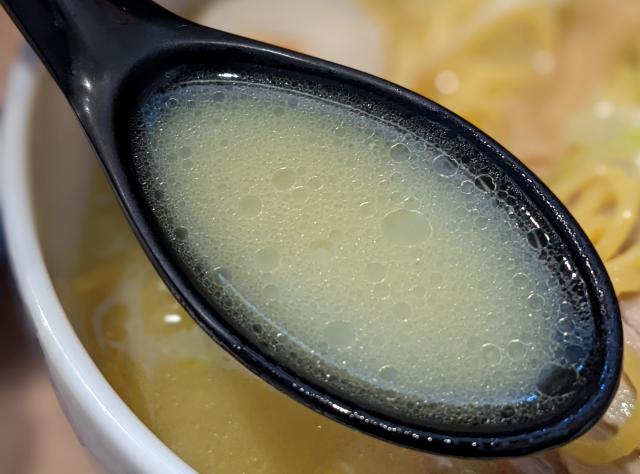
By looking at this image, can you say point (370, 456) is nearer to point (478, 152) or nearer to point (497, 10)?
point (478, 152)

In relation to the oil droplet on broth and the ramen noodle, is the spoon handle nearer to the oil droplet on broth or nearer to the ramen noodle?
the oil droplet on broth

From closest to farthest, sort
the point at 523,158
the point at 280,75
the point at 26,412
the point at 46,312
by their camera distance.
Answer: the point at 46,312 < the point at 280,75 < the point at 26,412 < the point at 523,158

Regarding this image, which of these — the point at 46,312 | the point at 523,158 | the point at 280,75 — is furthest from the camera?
the point at 523,158

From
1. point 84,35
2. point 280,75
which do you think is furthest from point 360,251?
point 84,35

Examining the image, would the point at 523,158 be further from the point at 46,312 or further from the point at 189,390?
the point at 46,312

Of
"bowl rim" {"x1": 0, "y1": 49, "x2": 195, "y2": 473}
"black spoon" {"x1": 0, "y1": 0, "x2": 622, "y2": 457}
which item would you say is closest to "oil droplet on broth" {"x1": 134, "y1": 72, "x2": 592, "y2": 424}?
"black spoon" {"x1": 0, "y1": 0, "x2": 622, "y2": 457}

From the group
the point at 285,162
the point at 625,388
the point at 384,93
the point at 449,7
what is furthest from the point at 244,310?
the point at 449,7

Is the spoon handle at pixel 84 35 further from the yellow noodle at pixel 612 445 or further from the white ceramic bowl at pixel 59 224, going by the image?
the yellow noodle at pixel 612 445
